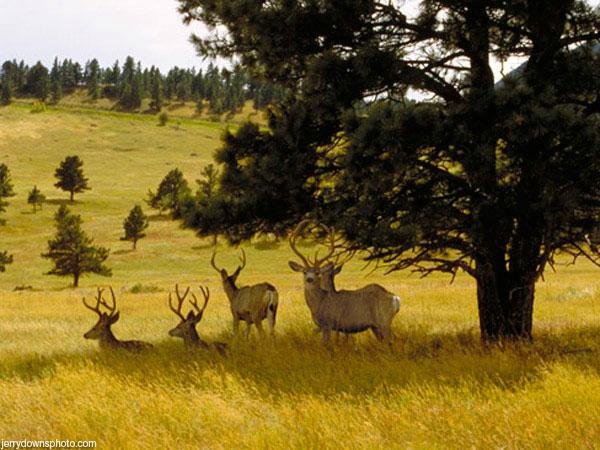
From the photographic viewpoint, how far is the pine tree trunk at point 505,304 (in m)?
8.98

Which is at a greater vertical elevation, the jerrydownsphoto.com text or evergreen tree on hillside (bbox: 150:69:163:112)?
evergreen tree on hillside (bbox: 150:69:163:112)

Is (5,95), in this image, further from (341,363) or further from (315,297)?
(341,363)

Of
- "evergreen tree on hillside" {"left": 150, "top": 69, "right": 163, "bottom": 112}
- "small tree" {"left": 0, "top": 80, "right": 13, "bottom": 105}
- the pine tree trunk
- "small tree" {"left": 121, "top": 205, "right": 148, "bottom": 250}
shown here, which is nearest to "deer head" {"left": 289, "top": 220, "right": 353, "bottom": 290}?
the pine tree trunk

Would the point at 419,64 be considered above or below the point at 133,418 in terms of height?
above

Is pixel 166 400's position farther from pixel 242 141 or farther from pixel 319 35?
pixel 319 35

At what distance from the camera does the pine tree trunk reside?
898 centimetres

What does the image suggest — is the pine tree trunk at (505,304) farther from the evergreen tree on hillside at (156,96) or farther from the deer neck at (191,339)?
the evergreen tree on hillside at (156,96)

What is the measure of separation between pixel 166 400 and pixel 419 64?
662 centimetres

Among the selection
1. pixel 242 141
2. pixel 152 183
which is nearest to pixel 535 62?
pixel 242 141

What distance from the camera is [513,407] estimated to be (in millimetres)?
5707

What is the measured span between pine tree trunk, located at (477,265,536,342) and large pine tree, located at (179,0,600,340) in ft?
0.07

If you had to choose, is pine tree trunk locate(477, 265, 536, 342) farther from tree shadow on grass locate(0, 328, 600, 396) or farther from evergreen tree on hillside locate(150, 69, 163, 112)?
evergreen tree on hillside locate(150, 69, 163, 112)

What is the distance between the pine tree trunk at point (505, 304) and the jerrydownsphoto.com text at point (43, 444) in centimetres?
601

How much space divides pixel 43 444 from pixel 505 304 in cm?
671
